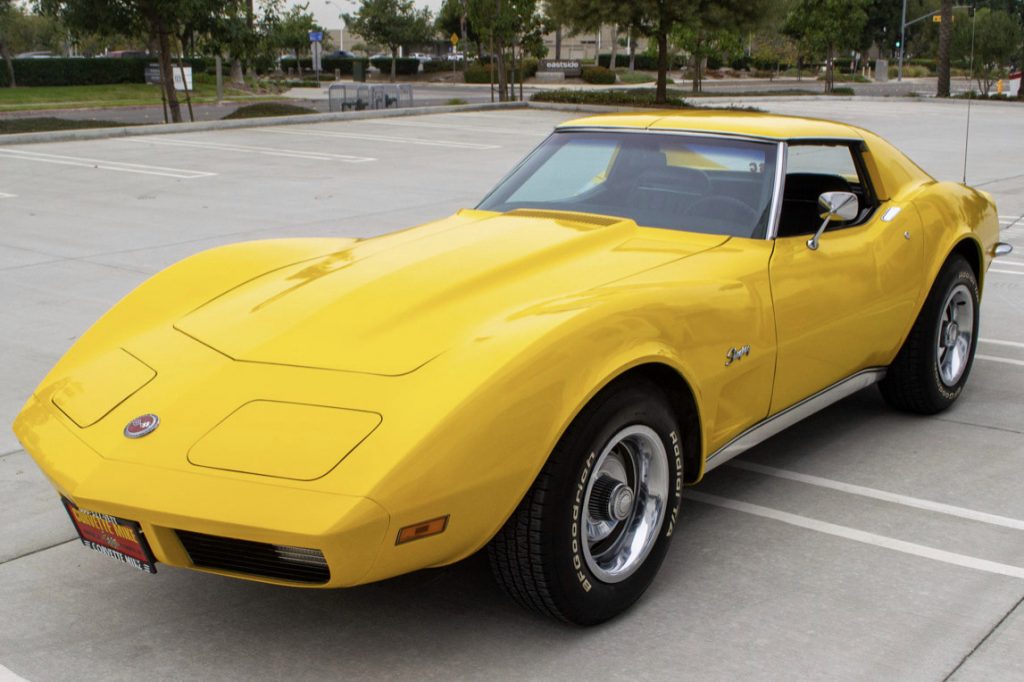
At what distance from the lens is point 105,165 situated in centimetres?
1636

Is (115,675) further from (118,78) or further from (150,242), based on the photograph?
(118,78)

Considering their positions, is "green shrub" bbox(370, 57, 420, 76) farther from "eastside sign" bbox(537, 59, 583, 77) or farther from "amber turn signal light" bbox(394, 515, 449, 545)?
"amber turn signal light" bbox(394, 515, 449, 545)

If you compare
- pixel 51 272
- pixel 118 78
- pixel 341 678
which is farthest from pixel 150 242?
pixel 118 78

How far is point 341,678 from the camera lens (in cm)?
294

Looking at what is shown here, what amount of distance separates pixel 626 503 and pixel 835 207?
154 centimetres

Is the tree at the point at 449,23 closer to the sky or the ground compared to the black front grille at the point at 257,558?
closer to the sky

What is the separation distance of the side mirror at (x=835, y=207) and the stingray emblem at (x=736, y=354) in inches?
27.7

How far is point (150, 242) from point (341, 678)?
25.2 ft

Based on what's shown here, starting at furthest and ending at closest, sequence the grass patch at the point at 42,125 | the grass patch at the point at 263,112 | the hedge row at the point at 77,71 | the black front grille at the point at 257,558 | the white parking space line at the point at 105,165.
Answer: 1. the hedge row at the point at 77,71
2. the grass patch at the point at 263,112
3. the grass patch at the point at 42,125
4. the white parking space line at the point at 105,165
5. the black front grille at the point at 257,558

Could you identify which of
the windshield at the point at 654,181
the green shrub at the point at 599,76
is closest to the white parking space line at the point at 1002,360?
the windshield at the point at 654,181

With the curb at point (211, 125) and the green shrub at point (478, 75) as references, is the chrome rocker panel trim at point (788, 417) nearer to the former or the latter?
the curb at point (211, 125)

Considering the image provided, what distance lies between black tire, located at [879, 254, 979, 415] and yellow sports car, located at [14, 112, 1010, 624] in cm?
14

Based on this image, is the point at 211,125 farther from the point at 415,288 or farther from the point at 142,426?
the point at 142,426

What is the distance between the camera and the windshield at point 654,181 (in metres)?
4.16
